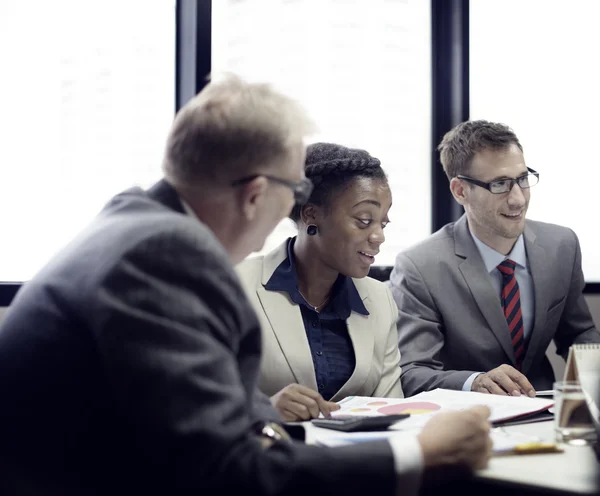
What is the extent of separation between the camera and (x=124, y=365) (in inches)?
38.6

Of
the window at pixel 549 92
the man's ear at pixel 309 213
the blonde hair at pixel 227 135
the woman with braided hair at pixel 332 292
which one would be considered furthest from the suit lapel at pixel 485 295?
the blonde hair at pixel 227 135

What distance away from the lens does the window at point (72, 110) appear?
302cm

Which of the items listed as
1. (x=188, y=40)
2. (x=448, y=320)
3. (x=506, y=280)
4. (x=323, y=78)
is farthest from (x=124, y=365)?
(x=323, y=78)

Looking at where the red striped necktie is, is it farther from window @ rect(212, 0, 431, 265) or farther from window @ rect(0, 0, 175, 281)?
window @ rect(0, 0, 175, 281)

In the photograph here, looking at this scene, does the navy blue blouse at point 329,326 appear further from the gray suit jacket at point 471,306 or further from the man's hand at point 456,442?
the man's hand at point 456,442

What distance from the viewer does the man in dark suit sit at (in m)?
0.97

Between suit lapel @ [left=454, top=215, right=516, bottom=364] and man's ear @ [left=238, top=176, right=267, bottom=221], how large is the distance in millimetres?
1550

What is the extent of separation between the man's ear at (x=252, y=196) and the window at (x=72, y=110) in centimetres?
194

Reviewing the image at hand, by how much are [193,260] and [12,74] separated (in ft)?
7.73

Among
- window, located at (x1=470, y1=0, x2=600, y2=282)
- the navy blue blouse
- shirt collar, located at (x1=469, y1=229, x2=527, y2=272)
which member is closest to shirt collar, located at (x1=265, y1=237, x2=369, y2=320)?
A: the navy blue blouse

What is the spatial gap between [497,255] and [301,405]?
4.35ft

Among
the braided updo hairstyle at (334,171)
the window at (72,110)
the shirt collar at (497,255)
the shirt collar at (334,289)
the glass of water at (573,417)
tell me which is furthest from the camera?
the window at (72,110)

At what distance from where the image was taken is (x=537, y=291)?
271cm

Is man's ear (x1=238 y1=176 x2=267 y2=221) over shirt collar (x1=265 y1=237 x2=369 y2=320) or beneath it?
over
